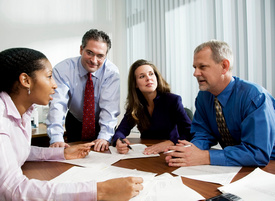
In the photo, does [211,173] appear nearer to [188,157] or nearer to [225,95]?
[188,157]

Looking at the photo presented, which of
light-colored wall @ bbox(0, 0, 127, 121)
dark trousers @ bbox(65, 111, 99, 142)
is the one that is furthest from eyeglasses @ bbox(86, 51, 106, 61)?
light-colored wall @ bbox(0, 0, 127, 121)

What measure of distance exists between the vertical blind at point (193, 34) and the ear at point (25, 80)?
2083 mm

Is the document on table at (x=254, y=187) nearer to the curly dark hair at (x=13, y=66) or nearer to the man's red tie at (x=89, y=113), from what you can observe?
the curly dark hair at (x=13, y=66)

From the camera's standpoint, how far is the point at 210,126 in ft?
4.90

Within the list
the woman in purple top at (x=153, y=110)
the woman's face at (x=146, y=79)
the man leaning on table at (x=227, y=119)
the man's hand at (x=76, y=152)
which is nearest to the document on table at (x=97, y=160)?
the man's hand at (x=76, y=152)

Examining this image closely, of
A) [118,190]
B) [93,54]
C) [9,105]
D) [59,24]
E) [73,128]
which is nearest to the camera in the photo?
[118,190]

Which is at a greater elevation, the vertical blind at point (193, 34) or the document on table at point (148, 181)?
the vertical blind at point (193, 34)

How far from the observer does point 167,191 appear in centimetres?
82

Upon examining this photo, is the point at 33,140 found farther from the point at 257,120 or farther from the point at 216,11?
the point at 216,11

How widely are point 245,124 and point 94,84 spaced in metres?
1.37

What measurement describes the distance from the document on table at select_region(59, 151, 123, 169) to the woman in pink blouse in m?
0.13

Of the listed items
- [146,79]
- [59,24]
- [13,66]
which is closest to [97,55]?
[146,79]

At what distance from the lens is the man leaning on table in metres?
1.10

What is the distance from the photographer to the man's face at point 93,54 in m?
1.82
